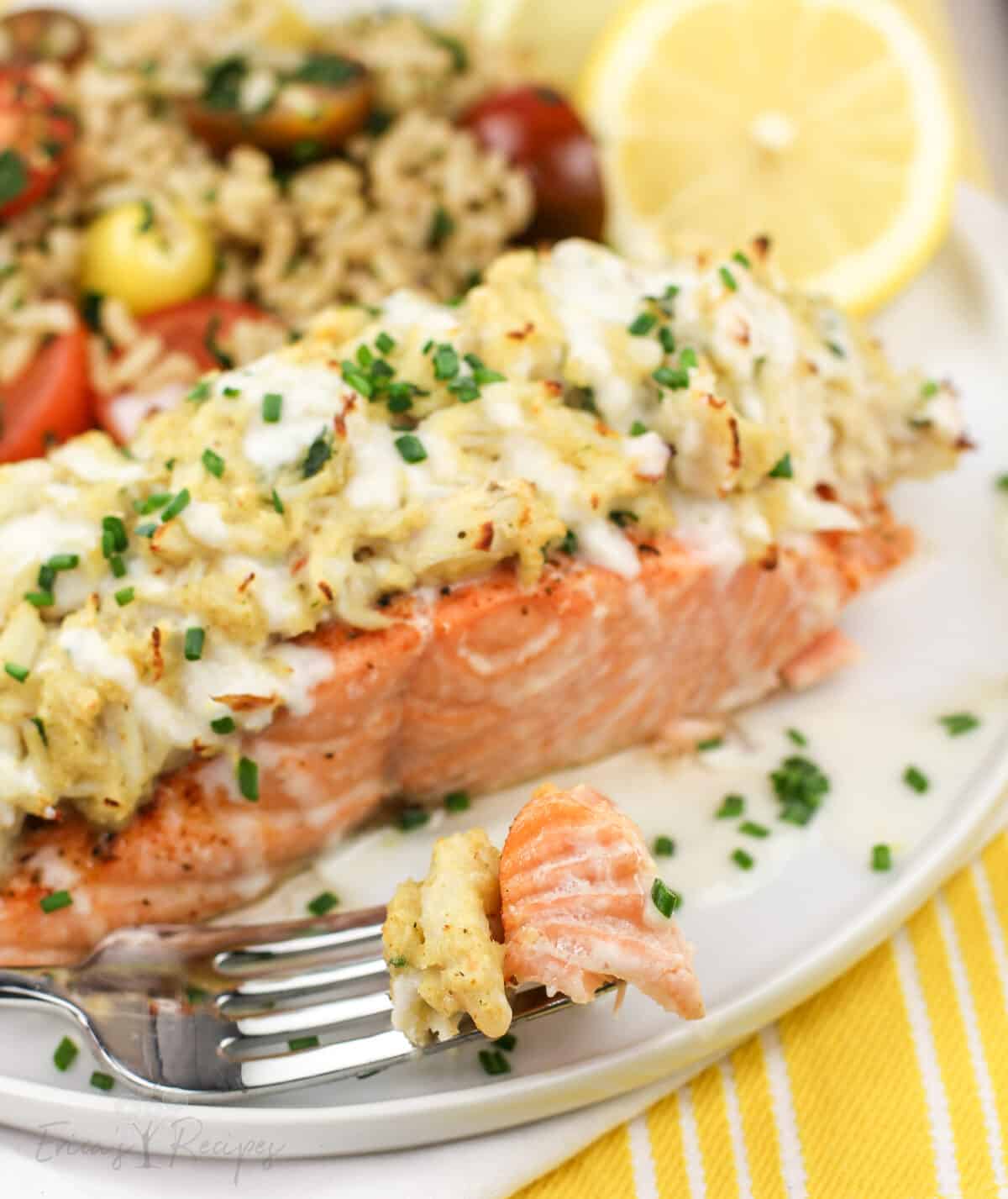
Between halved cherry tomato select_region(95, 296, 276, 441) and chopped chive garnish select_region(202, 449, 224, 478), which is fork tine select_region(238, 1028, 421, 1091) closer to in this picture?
chopped chive garnish select_region(202, 449, 224, 478)

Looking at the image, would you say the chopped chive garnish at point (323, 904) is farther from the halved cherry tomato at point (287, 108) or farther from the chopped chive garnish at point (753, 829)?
the halved cherry tomato at point (287, 108)

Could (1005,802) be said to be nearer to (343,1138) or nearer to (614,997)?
(614,997)

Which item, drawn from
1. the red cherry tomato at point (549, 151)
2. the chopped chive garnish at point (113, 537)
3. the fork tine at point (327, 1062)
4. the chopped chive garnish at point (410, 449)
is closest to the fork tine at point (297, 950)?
the fork tine at point (327, 1062)

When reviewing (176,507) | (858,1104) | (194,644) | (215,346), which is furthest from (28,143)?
(858,1104)

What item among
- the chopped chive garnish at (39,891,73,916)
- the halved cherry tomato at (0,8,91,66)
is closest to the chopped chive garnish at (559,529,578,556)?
the chopped chive garnish at (39,891,73,916)

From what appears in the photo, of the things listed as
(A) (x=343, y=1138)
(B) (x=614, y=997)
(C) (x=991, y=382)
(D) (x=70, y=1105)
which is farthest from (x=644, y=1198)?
(C) (x=991, y=382)

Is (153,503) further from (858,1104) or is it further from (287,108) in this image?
(287,108)
